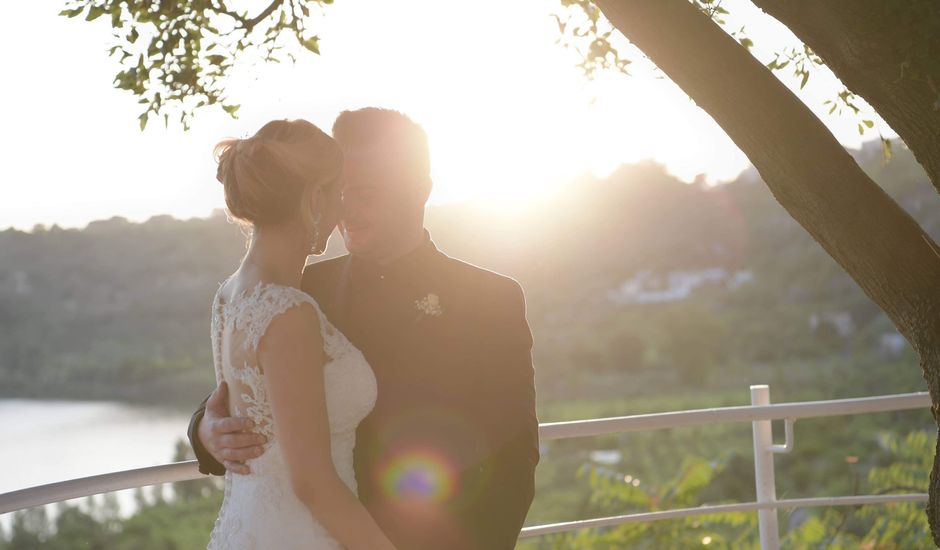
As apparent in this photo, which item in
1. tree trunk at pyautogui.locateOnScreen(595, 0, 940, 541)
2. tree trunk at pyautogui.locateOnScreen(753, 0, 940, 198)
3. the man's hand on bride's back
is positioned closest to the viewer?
the man's hand on bride's back

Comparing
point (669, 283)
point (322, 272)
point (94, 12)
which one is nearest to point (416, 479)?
point (322, 272)

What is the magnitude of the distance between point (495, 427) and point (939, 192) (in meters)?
1.34

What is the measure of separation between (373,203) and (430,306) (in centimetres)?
32

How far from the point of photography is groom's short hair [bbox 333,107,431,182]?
2891mm

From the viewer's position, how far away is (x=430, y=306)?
2.87m

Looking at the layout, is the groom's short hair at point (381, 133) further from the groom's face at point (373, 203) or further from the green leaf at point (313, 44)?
the green leaf at point (313, 44)

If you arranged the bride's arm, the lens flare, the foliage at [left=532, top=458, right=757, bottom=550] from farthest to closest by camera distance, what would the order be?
the foliage at [left=532, top=458, right=757, bottom=550], the lens flare, the bride's arm

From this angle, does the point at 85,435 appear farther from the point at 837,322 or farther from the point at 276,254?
the point at 276,254

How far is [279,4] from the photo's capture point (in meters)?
4.14

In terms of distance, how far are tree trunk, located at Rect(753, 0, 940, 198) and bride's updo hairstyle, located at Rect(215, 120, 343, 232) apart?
4.24 ft

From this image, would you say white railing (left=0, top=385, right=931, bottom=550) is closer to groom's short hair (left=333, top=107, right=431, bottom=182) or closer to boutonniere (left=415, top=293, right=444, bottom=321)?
boutonniere (left=415, top=293, right=444, bottom=321)

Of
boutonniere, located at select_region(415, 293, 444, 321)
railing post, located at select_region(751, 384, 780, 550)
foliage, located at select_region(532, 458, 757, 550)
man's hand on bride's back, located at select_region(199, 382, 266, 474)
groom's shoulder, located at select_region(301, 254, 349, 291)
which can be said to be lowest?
foliage, located at select_region(532, 458, 757, 550)

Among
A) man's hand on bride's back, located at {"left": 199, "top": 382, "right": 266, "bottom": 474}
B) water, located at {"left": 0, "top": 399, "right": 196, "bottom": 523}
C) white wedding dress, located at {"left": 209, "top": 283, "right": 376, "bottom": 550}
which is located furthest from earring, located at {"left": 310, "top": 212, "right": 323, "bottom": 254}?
water, located at {"left": 0, "top": 399, "right": 196, "bottom": 523}

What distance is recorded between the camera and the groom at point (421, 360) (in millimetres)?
2672
